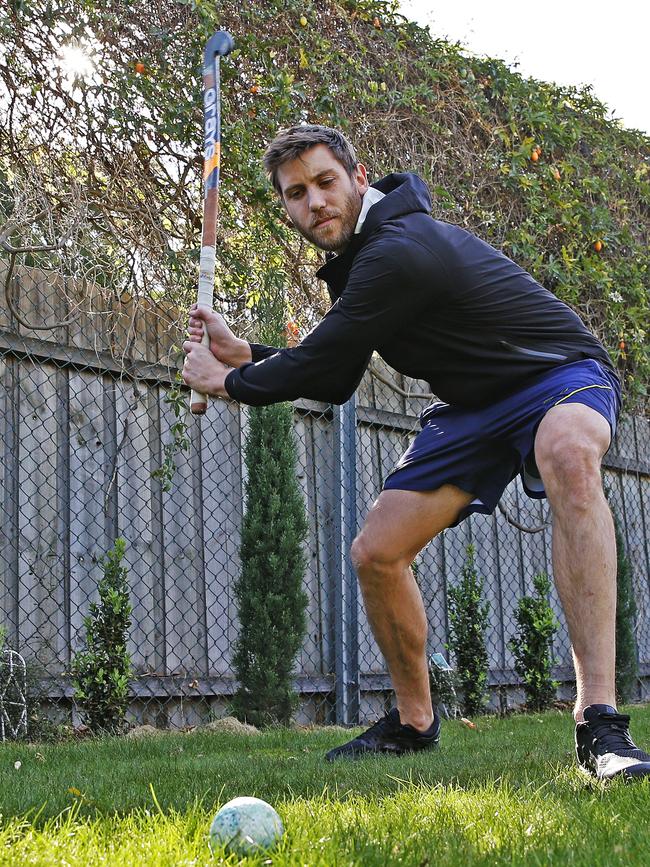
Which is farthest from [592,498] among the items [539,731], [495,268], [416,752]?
[539,731]

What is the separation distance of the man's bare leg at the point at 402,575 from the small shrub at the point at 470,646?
9.58ft

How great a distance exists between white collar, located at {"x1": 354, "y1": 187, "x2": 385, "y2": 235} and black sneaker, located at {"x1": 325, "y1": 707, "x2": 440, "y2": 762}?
1622 millimetres

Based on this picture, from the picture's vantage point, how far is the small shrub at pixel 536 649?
6.49 m

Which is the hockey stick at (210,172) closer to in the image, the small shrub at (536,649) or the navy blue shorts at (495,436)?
the navy blue shorts at (495,436)

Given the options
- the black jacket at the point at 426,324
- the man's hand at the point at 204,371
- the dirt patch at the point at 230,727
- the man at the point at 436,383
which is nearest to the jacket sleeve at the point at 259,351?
the man at the point at 436,383

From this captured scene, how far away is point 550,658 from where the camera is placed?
6.73 metres

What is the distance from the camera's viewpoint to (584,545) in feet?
8.45

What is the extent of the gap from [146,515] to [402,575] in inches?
97.1

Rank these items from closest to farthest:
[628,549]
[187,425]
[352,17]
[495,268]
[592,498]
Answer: [592,498]
[495,268]
[187,425]
[352,17]
[628,549]

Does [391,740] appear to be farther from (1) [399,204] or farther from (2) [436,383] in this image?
(1) [399,204]

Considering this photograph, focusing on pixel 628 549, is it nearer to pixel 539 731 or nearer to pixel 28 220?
pixel 539 731

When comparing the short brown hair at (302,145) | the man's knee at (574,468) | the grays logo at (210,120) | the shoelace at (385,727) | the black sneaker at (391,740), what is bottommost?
the black sneaker at (391,740)

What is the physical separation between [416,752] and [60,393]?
111 inches

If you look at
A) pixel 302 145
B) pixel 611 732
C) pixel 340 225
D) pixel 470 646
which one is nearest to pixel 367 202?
pixel 340 225
